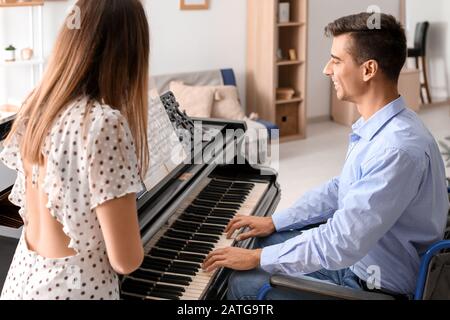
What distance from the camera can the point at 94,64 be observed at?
1424mm

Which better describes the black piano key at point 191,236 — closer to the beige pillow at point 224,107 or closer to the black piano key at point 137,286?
the black piano key at point 137,286

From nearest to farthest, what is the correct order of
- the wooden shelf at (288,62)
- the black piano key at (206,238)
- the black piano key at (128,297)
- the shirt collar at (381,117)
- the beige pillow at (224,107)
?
1. the black piano key at (128,297)
2. the shirt collar at (381,117)
3. the black piano key at (206,238)
4. the beige pillow at (224,107)
5. the wooden shelf at (288,62)

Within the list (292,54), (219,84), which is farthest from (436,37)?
(219,84)

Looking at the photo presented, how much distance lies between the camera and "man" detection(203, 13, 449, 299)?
69.6 inches

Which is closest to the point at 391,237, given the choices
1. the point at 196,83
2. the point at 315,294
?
the point at 315,294

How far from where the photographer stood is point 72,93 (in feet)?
4.67

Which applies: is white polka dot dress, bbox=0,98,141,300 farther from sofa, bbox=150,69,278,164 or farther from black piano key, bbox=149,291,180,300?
sofa, bbox=150,69,278,164

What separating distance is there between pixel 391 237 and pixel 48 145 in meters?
1.01

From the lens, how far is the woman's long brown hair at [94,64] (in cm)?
141

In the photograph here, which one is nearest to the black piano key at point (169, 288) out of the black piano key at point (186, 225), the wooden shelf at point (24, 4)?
the black piano key at point (186, 225)

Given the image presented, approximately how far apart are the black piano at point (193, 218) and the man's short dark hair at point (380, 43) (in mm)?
711

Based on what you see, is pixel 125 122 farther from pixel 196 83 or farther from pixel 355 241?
pixel 196 83

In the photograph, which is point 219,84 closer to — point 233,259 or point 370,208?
point 233,259

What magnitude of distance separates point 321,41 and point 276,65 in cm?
110
